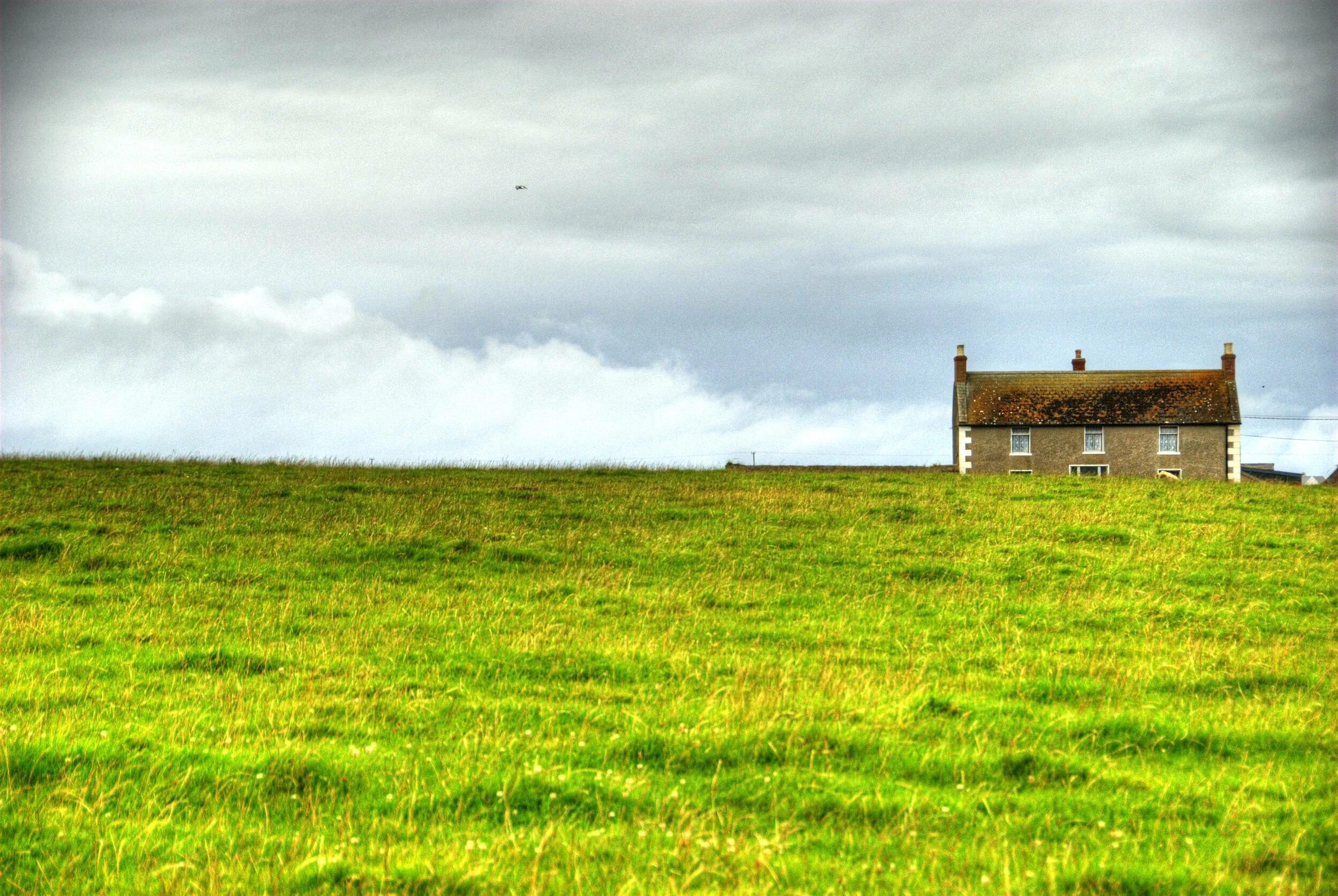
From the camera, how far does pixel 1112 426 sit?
231 ft

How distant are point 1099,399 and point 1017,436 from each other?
6.25 m

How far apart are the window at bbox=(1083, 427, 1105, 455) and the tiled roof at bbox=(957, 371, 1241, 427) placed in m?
0.59

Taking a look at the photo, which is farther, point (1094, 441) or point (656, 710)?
point (1094, 441)

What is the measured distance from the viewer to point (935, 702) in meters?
10.5

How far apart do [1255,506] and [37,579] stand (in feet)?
104

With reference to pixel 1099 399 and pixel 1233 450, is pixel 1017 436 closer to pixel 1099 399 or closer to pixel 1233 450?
pixel 1099 399

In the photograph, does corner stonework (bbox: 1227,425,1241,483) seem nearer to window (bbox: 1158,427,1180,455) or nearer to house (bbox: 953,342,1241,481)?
house (bbox: 953,342,1241,481)

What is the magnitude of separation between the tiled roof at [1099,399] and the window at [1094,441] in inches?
23.4

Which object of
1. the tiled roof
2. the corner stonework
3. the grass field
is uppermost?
the tiled roof

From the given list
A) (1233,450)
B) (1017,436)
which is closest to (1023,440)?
(1017,436)

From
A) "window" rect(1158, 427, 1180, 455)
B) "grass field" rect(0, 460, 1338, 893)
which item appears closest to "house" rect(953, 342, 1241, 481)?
"window" rect(1158, 427, 1180, 455)

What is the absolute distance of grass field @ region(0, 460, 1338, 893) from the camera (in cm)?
644

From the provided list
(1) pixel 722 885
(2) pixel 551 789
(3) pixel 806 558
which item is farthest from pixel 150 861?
(3) pixel 806 558

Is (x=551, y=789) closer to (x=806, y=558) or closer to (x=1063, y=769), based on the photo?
(x=1063, y=769)
